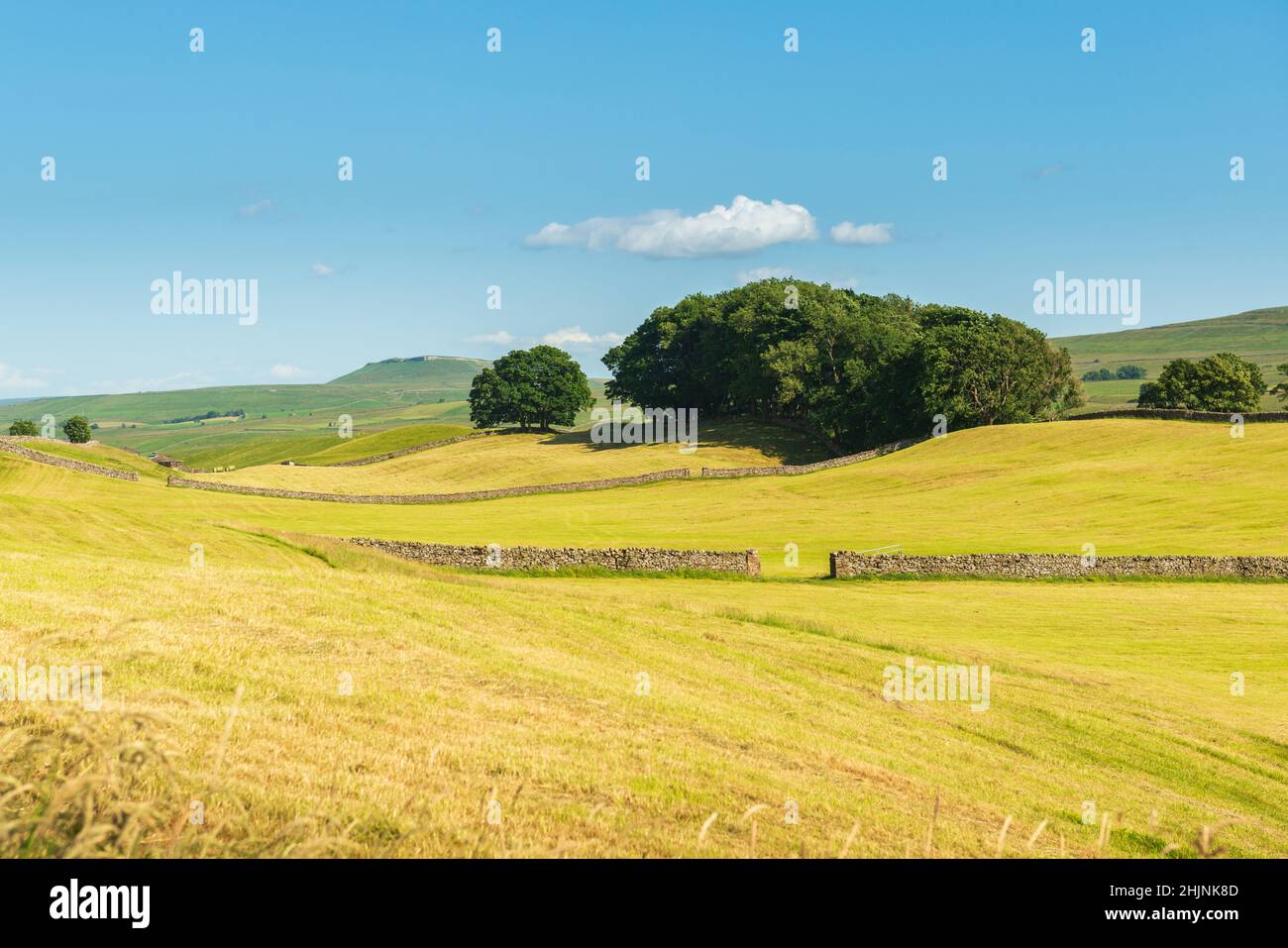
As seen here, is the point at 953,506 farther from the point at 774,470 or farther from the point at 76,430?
the point at 76,430

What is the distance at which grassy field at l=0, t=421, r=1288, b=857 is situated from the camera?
805 centimetres

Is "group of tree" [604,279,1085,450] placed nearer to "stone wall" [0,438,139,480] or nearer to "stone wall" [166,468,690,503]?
"stone wall" [166,468,690,503]

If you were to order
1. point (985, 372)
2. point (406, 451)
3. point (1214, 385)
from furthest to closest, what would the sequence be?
1. point (406, 451)
2. point (1214, 385)
3. point (985, 372)

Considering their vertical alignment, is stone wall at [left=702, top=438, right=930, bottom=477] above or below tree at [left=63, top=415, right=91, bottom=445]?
below

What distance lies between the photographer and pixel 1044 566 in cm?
4472

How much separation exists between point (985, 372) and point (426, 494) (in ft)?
197

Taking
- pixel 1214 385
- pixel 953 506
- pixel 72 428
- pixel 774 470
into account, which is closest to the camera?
pixel 953 506

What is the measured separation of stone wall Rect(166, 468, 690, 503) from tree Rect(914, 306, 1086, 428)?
1145 inches

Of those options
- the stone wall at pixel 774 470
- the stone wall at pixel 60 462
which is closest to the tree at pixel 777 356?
the stone wall at pixel 774 470

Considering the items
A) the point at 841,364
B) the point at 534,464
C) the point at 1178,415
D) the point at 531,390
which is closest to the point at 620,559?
the point at 1178,415

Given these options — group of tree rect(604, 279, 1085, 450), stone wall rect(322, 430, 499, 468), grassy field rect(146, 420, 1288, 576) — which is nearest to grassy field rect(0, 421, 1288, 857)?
grassy field rect(146, 420, 1288, 576)

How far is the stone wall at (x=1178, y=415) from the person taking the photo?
8138 cm
